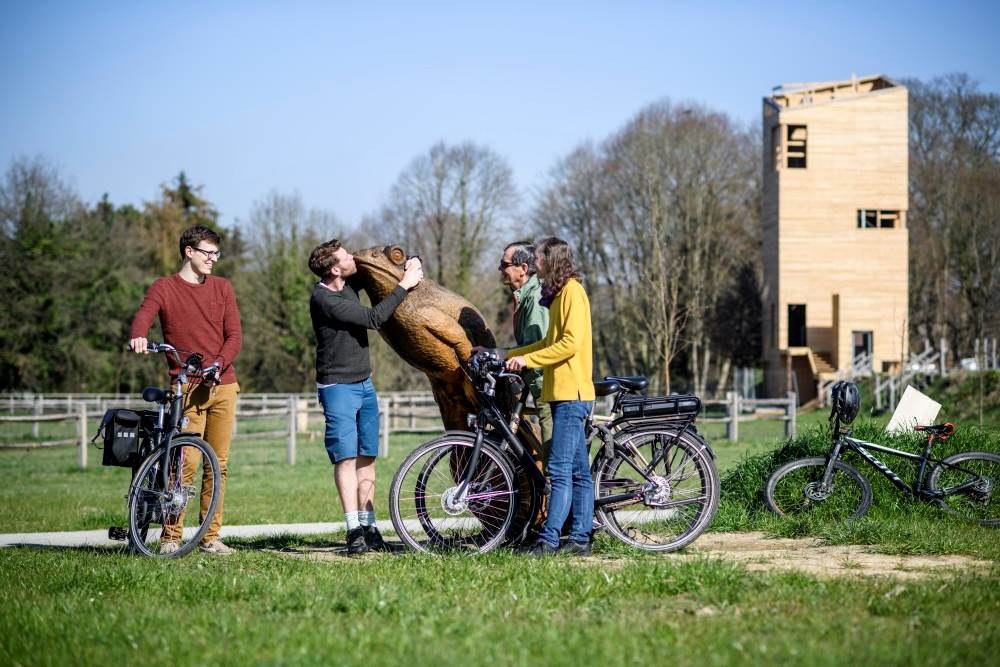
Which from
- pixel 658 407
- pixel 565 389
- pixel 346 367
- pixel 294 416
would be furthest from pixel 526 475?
pixel 294 416

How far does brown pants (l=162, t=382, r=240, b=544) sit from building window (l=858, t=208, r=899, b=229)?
4146 centimetres

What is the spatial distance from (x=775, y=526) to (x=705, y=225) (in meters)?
44.3

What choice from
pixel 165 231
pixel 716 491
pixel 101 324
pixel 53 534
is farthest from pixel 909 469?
pixel 165 231

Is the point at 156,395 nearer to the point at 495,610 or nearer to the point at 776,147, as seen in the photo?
the point at 495,610

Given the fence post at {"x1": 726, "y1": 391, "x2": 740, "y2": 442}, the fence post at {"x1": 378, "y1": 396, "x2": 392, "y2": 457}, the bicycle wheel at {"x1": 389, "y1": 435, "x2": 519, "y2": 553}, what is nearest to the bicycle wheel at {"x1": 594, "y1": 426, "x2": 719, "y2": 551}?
the bicycle wheel at {"x1": 389, "y1": 435, "x2": 519, "y2": 553}

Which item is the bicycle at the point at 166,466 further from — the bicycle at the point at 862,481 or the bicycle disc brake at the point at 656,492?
the bicycle at the point at 862,481

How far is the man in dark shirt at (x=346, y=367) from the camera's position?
7.43 metres

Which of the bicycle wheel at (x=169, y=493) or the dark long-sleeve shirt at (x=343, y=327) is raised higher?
the dark long-sleeve shirt at (x=343, y=327)

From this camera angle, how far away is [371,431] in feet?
25.2

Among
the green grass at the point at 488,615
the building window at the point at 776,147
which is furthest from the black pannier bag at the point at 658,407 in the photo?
the building window at the point at 776,147

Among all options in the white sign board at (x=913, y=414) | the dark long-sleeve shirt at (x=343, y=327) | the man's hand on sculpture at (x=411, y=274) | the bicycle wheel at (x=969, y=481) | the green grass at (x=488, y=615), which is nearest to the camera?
the green grass at (x=488, y=615)

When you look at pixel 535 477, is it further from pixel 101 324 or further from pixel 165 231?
pixel 165 231

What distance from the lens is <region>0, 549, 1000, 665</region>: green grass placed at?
442 centimetres

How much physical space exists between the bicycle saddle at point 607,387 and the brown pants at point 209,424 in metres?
2.50
